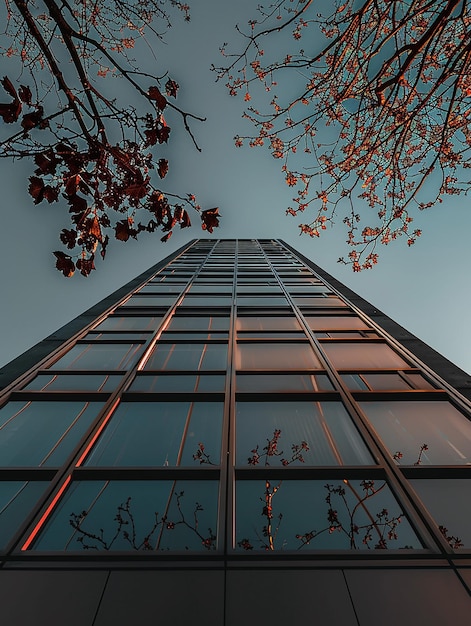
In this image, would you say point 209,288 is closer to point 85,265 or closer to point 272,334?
point 272,334

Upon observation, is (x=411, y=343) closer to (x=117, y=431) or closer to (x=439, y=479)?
(x=439, y=479)

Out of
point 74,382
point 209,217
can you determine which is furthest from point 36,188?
point 74,382

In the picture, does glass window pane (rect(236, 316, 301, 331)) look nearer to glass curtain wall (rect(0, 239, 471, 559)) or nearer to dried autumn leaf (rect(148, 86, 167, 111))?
glass curtain wall (rect(0, 239, 471, 559))

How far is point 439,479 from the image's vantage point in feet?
15.5

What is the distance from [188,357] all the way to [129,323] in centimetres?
306

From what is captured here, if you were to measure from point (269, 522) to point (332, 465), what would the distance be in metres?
1.30

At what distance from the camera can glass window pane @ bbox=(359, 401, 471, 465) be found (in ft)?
17.0

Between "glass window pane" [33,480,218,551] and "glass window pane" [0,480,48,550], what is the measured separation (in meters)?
0.35

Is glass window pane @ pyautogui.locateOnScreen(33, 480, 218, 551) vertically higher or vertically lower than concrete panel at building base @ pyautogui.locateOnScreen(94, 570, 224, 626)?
higher

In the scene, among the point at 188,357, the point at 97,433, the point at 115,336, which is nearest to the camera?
the point at 97,433

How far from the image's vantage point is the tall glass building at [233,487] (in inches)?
125

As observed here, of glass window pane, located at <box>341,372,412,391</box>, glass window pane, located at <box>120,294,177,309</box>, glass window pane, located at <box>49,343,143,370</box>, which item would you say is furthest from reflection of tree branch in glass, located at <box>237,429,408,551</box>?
glass window pane, located at <box>120,294,177,309</box>

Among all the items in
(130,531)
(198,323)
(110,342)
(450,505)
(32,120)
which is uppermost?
(198,323)

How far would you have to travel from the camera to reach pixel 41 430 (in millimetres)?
5863
